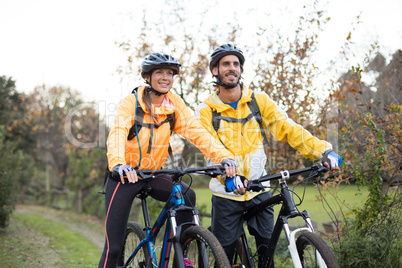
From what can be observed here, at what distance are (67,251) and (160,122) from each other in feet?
19.7

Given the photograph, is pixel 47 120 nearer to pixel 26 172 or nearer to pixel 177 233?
pixel 26 172

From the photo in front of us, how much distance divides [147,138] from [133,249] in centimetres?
137

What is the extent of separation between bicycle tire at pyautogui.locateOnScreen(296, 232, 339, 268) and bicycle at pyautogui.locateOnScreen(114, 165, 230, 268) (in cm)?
58

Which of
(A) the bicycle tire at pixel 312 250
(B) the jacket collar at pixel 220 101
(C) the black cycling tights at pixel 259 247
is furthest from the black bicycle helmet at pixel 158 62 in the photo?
(A) the bicycle tire at pixel 312 250

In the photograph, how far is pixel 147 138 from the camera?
3.31m

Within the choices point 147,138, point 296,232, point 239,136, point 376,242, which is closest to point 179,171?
point 147,138

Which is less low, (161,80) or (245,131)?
(161,80)

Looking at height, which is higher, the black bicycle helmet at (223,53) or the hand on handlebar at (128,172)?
the black bicycle helmet at (223,53)

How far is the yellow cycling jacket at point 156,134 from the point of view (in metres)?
3.09

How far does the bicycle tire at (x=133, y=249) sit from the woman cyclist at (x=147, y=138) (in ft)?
1.00

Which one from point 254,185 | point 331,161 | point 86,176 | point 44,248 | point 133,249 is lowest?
Answer: point 44,248

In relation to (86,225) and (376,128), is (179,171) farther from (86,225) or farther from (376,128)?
(86,225)

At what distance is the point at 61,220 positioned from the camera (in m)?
14.4

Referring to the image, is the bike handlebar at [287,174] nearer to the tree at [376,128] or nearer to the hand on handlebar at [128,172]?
the hand on handlebar at [128,172]
